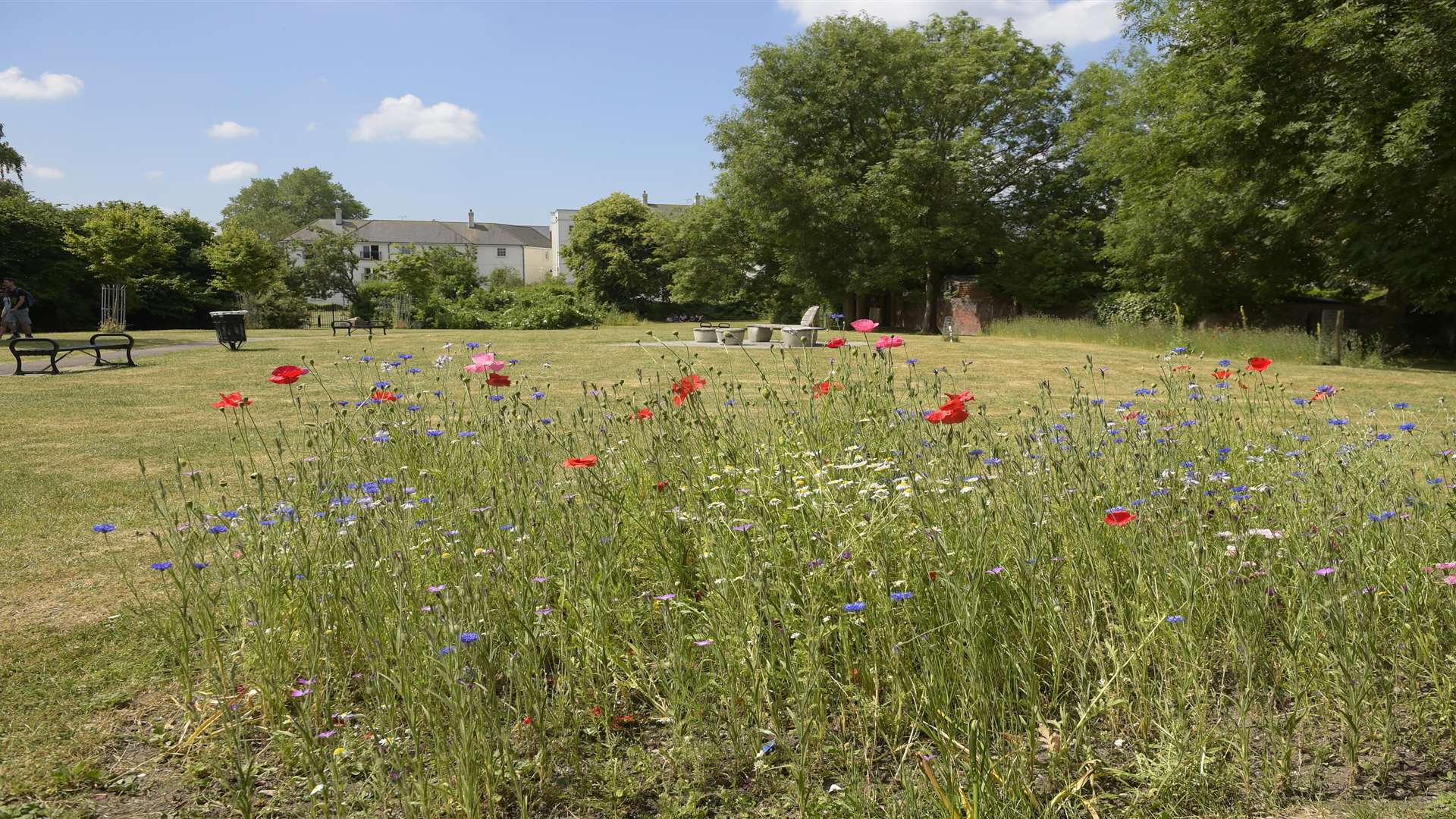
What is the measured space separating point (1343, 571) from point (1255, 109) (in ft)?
51.3

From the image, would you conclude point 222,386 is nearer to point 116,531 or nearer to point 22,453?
point 22,453

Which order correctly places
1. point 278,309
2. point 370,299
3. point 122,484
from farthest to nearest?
point 370,299 < point 278,309 < point 122,484

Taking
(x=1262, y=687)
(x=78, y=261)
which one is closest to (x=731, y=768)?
(x=1262, y=687)

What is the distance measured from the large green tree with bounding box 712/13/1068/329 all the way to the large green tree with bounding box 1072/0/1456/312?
855 cm

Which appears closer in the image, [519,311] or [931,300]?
[519,311]

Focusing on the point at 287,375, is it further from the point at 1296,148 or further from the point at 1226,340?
the point at 1296,148

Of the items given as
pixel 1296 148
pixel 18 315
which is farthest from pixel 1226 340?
pixel 18 315

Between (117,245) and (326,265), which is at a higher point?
(326,265)

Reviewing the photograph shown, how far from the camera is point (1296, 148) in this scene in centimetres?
1617

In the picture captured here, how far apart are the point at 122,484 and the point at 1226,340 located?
55.2ft

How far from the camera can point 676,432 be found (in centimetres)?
388

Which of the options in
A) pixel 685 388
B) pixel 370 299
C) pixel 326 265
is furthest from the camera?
pixel 326 265

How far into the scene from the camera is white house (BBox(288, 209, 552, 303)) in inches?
2911

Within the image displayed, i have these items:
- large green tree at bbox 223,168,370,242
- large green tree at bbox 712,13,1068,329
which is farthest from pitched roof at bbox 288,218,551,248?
large green tree at bbox 712,13,1068,329
